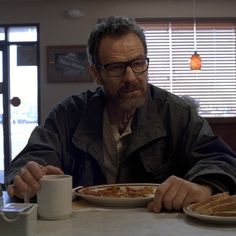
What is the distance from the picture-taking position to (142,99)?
163cm

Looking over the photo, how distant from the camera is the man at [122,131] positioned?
1575 millimetres

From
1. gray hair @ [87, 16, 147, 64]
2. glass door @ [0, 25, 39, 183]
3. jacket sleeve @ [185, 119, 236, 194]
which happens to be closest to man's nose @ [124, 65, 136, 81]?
gray hair @ [87, 16, 147, 64]

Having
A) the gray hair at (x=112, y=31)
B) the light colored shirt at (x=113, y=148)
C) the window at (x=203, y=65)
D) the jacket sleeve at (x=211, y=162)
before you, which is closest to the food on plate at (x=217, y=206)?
the jacket sleeve at (x=211, y=162)

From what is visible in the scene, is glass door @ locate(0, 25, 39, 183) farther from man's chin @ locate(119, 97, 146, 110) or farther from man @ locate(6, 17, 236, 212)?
man's chin @ locate(119, 97, 146, 110)

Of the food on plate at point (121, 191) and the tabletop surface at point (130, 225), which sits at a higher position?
the food on plate at point (121, 191)

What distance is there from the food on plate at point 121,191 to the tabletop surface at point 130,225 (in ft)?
0.34

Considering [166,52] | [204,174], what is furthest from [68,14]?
[204,174]

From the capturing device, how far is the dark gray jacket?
1550 millimetres

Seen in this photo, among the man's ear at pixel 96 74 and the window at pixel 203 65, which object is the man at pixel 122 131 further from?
the window at pixel 203 65

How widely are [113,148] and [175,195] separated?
569 mm

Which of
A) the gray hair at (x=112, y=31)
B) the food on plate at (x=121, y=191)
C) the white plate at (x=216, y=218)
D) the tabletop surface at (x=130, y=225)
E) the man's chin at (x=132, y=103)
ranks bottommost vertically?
the tabletop surface at (x=130, y=225)

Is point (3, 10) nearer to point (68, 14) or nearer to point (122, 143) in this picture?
point (68, 14)

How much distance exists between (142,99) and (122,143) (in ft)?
0.66

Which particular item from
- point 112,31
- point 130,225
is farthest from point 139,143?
point 130,225
